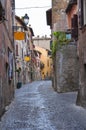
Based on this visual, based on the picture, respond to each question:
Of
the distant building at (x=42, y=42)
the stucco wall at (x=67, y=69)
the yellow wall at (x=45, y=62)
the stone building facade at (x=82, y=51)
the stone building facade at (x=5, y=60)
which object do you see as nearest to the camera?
the stone building facade at (x=5, y=60)

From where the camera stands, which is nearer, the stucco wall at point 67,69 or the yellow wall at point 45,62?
the stucco wall at point 67,69

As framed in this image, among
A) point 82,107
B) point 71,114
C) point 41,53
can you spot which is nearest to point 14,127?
point 71,114

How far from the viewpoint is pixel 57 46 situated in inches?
1289

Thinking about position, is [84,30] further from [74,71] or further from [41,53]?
[41,53]

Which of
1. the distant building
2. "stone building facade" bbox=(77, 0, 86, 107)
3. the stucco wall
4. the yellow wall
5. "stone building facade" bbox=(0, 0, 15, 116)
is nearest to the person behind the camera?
"stone building facade" bbox=(0, 0, 15, 116)

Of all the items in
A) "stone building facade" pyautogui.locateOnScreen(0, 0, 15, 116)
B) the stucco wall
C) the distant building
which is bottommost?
the distant building

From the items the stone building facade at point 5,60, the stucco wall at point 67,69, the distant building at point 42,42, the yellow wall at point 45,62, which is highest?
the stone building facade at point 5,60

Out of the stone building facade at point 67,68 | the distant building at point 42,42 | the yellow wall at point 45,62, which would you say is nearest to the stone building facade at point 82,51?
the stone building facade at point 67,68

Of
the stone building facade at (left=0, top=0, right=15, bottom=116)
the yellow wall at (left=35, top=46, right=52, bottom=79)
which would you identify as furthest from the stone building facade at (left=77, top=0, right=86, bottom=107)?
the yellow wall at (left=35, top=46, right=52, bottom=79)

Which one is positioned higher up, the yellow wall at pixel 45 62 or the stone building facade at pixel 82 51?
the stone building facade at pixel 82 51

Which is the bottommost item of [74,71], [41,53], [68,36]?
[41,53]

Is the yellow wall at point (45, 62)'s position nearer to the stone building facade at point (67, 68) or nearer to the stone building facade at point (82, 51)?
the stone building facade at point (67, 68)

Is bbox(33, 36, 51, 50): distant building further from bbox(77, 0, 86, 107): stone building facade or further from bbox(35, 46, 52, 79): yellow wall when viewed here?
bbox(77, 0, 86, 107): stone building facade

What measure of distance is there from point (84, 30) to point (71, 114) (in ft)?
15.1
